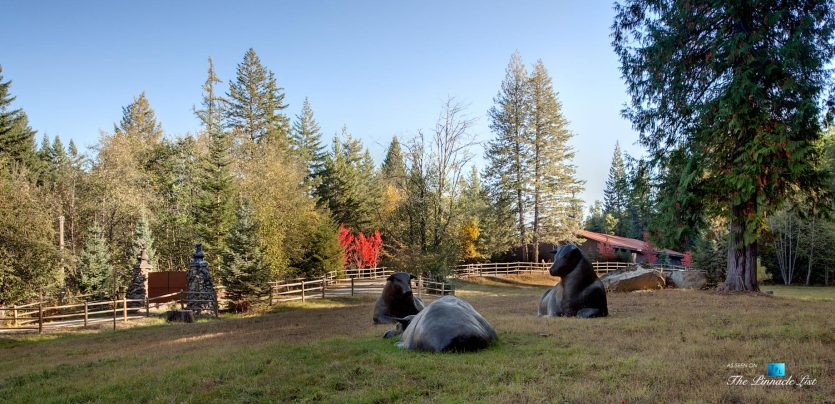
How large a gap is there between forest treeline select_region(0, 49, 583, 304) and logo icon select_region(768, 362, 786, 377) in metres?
17.7

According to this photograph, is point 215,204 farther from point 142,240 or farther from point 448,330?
point 448,330

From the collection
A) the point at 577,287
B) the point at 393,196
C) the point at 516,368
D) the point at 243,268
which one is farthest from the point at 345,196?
the point at 516,368

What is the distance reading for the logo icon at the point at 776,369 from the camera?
14.4 feet

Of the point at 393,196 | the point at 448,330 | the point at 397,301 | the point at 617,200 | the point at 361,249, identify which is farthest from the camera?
the point at 617,200

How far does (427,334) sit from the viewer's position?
6250 mm

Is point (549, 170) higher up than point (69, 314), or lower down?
higher up

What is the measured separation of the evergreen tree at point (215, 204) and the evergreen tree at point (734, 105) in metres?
22.9

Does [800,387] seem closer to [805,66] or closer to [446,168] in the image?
[805,66]

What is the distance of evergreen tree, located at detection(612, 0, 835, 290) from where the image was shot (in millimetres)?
12859

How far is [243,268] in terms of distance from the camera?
18953 millimetres

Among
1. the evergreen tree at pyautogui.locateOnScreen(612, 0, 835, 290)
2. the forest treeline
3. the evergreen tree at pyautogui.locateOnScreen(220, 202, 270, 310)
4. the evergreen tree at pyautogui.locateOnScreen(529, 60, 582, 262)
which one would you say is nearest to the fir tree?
the forest treeline

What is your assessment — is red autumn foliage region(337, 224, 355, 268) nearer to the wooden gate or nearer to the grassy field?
the wooden gate

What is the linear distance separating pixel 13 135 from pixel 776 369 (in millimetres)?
43435

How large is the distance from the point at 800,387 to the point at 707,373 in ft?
2.29
